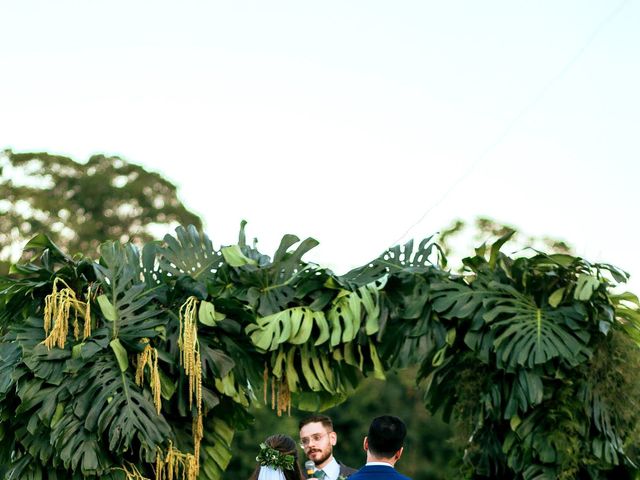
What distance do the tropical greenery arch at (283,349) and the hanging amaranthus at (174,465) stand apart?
19mm

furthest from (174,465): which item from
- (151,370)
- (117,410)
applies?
(151,370)

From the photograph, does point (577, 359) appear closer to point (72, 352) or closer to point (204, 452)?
point (204, 452)

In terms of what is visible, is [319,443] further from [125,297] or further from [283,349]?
[125,297]

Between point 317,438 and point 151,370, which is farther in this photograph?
point 317,438

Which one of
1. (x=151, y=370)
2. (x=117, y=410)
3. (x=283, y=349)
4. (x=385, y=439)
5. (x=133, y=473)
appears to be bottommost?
(x=385, y=439)

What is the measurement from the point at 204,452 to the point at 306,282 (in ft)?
4.60

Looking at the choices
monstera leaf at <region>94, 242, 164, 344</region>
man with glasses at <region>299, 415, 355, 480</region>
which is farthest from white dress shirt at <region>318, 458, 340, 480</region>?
monstera leaf at <region>94, 242, 164, 344</region>

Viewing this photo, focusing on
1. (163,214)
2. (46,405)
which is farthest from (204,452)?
(163,214)

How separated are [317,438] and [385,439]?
199 cm

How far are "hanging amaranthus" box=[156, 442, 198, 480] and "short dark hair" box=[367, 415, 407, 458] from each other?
229 cm

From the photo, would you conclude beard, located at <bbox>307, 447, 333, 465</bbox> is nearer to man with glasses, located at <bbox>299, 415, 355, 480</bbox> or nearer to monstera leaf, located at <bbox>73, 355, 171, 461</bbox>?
man with glasses, located at <bbox>299, 415, 355, 480</bbox>

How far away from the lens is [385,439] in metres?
4.83

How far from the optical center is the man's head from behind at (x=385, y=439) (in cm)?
484

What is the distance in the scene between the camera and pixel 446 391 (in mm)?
7336
